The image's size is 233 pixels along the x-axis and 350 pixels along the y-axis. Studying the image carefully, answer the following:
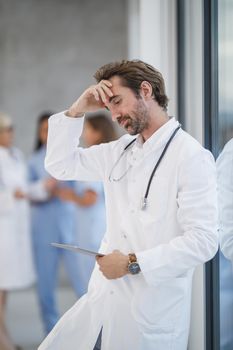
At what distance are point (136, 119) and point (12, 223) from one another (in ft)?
7.31

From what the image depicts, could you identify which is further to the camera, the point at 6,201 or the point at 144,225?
the point at 6,201

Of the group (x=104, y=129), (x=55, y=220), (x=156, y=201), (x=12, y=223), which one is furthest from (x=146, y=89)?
(x=12, y=223)

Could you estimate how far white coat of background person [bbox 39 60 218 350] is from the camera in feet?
5.41

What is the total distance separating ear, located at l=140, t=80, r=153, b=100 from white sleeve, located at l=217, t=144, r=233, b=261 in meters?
0.31

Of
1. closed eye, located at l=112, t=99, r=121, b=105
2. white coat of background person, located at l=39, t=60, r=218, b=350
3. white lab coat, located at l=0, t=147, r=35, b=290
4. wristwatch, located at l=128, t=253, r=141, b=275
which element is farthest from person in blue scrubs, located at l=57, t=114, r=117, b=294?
wristwatch, located at l=128, t=253, r=141, b=275

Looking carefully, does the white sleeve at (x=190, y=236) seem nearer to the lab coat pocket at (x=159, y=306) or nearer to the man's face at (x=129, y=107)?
the lab coat pocket at (x=159, y=306)

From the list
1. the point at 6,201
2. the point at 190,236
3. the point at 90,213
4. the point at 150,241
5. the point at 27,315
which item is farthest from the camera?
the point at 27,315

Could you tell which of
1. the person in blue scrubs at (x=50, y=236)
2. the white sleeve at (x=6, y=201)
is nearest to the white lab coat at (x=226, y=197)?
the person in blue scrubs at (x=50, y=236)

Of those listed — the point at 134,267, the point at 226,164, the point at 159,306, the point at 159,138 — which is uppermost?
the point at 159,138

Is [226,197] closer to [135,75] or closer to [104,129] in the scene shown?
[135,75]

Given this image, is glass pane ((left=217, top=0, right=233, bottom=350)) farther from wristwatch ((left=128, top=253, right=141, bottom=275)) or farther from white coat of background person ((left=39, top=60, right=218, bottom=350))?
wristwatch ((left=128, top=253, right=141, bottom=275))

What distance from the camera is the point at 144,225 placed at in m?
1.75

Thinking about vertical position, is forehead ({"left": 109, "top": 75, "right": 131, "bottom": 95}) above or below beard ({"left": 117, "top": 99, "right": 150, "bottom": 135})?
above

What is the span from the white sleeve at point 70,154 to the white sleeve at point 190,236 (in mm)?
414
